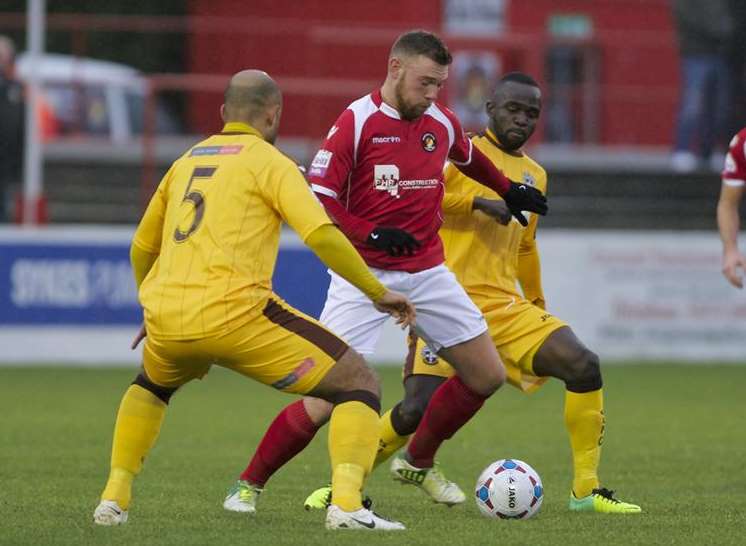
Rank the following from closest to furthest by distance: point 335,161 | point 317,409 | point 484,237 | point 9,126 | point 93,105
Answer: point 335,161 → point 317,409 → point 484,237 → point 9,126 → point 93,105

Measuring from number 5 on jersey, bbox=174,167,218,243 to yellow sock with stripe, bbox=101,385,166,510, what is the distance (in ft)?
2.35

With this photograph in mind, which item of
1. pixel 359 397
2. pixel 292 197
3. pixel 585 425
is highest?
pixel 292 197

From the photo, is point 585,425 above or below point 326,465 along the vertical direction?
above

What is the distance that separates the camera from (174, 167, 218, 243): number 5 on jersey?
718cm

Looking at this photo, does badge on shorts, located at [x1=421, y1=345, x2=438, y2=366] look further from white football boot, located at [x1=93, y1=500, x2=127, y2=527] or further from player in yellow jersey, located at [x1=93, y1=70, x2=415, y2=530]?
white football boot, located at [x1=93, y1=500, x2=127, y2=527]

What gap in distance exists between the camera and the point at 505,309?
902cm

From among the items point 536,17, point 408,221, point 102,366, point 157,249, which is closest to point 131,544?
point 157,249

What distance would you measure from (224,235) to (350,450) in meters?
1.01

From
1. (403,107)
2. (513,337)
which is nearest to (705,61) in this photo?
(513,337)

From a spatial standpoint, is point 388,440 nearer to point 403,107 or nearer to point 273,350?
point 403,107

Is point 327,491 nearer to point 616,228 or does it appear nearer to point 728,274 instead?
point 728,274

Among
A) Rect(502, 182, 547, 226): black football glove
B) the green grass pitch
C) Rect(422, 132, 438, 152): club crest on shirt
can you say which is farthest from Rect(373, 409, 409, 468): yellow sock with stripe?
Rect(422, 132, 438, 152): club crest on shirt

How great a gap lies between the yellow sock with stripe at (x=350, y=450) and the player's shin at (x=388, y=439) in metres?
1.87

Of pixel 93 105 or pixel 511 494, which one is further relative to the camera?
pixel 93 105
